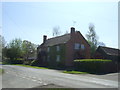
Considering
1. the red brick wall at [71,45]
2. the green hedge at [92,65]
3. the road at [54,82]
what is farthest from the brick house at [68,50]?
the road at [54,82]

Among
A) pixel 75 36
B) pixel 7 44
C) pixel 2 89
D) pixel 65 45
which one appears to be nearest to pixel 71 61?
pixel 65 45

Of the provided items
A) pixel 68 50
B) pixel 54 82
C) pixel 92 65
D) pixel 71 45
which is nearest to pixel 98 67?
pixel 92 65

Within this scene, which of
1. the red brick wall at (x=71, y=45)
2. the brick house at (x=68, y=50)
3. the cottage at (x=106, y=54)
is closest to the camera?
the cottage at (x=106, y=54)

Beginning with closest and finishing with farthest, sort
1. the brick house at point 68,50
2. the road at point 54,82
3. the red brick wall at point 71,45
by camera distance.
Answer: the road at point 54,82, the red brick wall at point 71,45, the brick house at point 68,50

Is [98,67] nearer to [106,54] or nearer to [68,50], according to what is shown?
[106,54]

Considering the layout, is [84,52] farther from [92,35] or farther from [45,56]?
[92,35]

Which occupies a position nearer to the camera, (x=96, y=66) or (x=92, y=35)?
(x=96, y=66)

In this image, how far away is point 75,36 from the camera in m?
40.6

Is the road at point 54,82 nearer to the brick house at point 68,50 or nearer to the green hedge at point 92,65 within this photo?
the green hedge at point 92,65

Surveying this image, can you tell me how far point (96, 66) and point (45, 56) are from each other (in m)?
23.1

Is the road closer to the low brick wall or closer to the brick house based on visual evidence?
the low brick wall

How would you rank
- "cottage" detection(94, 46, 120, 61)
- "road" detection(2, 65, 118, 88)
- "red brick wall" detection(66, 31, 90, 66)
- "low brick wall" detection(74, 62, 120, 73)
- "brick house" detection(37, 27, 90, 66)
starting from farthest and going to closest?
1. "brick house" detection(37, 27, 90, 66)
2. "red brick wall" detection(66, 31, 90, 66)
3. "cottage" detection(94, 46, 120, 61)
4. "low brick wall" detection(74, 62, 120, 73)
5. "road" detection(2, 65, 118, 88)

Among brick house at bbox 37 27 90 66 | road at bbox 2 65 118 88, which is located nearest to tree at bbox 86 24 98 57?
brick house at bbox 37 27 90 66

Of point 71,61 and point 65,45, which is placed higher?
point 65,45
